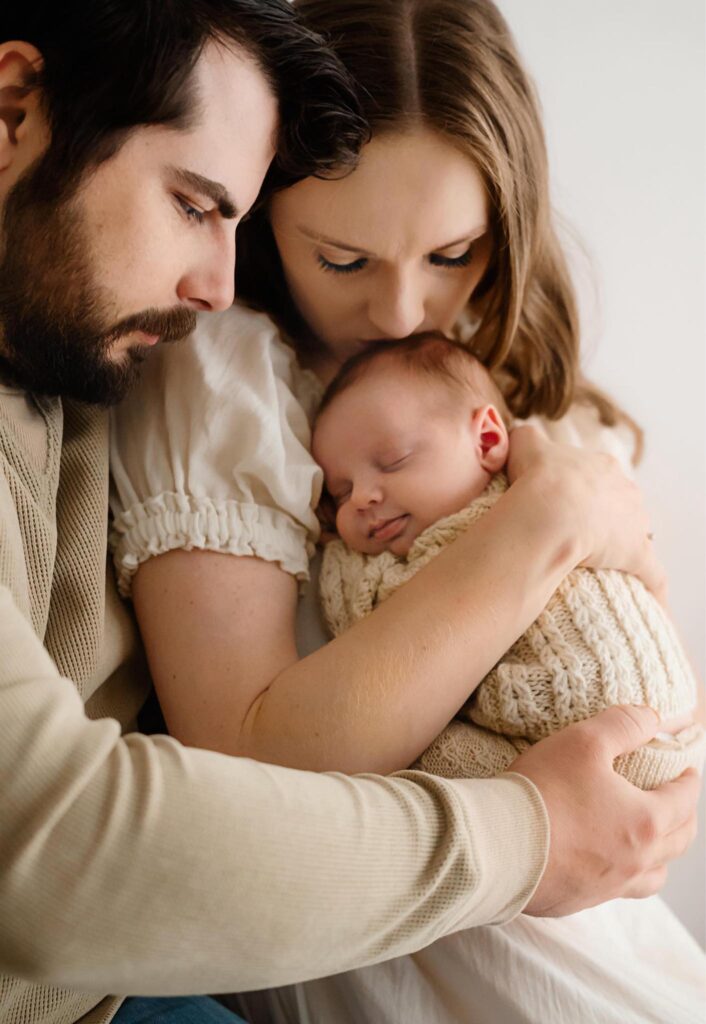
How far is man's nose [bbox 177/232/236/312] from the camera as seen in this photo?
1253 mm

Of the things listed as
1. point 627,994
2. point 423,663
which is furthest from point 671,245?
point 627,994

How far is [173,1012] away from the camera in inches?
48.7

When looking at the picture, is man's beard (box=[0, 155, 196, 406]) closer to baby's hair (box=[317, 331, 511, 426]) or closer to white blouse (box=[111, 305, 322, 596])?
white blouse (box=[111, 305, 322, 596])

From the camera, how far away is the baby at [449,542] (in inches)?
47.7

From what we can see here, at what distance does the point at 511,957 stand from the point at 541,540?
50cm

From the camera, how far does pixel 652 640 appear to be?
4.13 feet

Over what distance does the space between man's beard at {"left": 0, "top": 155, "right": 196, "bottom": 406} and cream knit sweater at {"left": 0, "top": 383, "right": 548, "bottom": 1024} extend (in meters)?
0.21

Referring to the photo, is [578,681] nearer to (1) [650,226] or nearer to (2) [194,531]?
(2) [194,531]

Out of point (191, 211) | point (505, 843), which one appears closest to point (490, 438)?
point (191, 211)

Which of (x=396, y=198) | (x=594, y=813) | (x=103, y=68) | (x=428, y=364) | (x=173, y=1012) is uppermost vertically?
(x=103, y=68)

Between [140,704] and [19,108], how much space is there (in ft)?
2.56

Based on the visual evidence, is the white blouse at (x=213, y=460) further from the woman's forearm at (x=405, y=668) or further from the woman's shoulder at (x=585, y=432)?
the woman's shoulder at (x=585, y=432)

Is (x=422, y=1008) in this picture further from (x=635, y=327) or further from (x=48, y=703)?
(x=635, y=327)

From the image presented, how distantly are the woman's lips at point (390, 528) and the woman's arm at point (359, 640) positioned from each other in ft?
0.46
